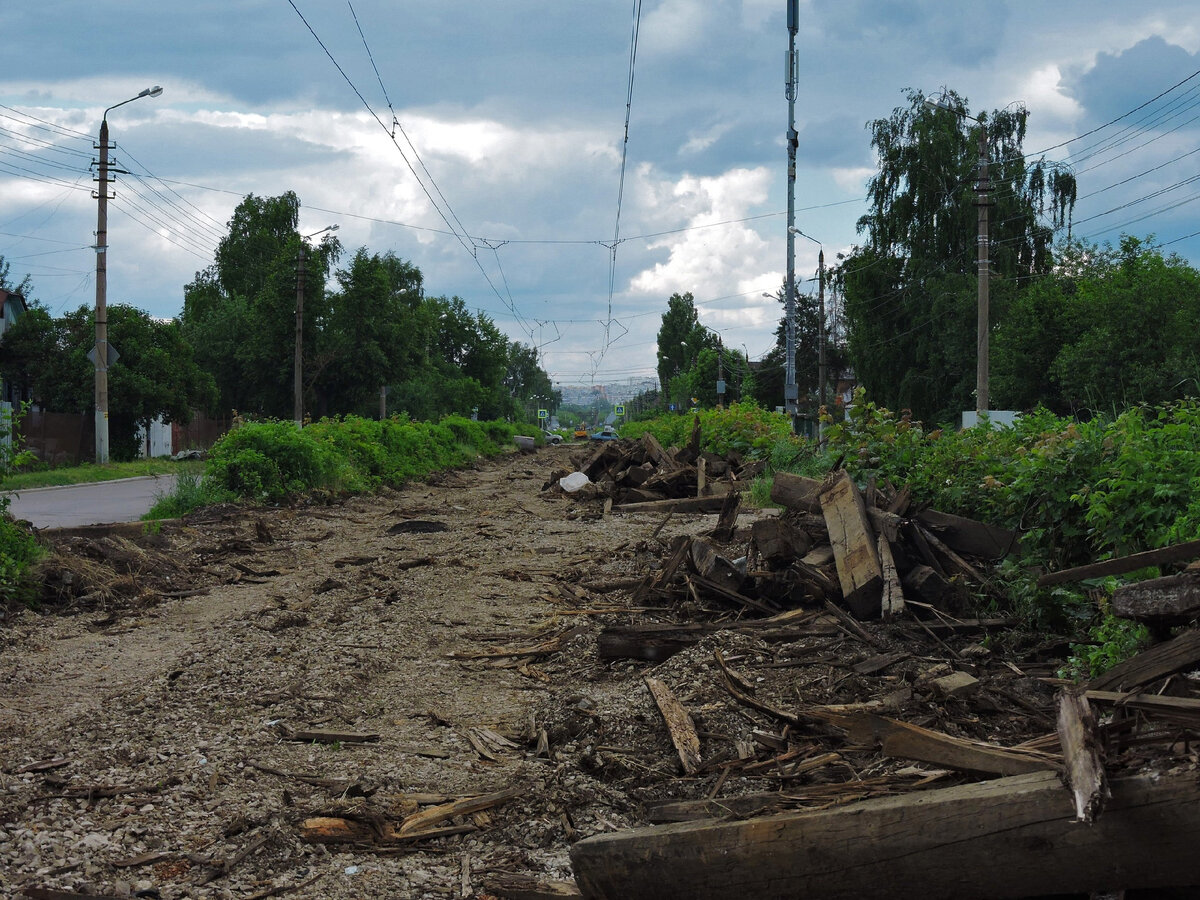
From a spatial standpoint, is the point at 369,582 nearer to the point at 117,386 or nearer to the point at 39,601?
the point at 39,601

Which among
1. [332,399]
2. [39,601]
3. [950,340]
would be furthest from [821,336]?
[39,601]

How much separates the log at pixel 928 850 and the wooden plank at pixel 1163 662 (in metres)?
0.62

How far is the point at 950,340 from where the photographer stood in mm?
38188

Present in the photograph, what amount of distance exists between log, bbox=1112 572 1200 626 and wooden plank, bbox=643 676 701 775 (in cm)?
196

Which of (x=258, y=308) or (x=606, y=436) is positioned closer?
(x=258, y=308)

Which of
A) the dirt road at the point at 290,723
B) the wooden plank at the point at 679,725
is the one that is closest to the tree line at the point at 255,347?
the dirt road at the point at 290,723

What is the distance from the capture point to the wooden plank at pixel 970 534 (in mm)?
6992

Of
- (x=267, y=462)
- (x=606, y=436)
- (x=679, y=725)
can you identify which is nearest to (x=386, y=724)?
(x=679, y=725)

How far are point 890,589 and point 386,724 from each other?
339cm

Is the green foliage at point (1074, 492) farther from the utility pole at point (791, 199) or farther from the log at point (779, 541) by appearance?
the utility pole at point (791, 199)

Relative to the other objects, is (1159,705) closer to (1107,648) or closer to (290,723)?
(1107,648)

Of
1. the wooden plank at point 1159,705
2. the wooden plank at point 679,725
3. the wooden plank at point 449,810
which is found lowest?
the wooden plank at point 449,810

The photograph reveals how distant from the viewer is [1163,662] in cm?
306

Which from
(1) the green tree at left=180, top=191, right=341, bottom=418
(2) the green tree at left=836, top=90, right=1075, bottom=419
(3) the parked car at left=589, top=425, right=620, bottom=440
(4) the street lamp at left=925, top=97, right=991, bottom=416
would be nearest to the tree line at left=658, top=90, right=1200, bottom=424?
(2) the green tree at left=836, top=90, right=1075, bottom=419
